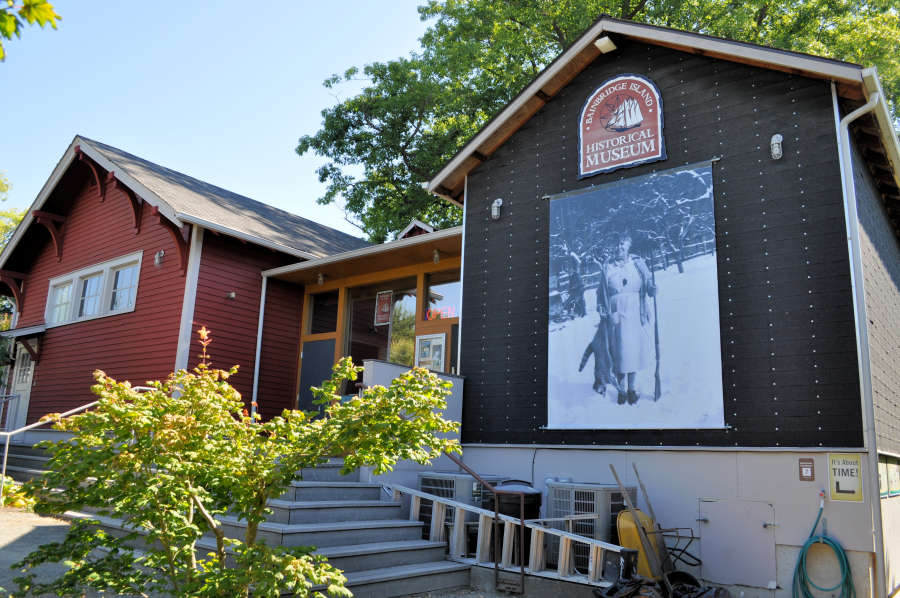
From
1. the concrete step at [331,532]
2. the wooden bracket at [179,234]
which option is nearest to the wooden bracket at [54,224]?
the wooden bracket at [179,234]

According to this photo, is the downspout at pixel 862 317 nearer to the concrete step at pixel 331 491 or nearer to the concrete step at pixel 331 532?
the concrete step at pixel 331 532

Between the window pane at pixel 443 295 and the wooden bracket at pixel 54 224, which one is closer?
the window pane at pixel 443 295

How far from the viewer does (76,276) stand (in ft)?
47.2

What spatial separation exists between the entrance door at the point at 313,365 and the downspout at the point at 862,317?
27.9 ft

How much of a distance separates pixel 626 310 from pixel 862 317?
97.0 inches

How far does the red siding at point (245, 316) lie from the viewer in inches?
469

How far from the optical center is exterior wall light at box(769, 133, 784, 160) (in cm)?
759

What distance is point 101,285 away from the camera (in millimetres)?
13750

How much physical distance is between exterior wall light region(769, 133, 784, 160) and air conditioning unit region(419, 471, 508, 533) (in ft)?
16.4

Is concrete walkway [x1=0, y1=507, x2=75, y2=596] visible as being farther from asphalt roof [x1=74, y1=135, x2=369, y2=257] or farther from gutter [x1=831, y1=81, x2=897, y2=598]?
gutter [x1=831, y1=81, x2=897, y2=598]

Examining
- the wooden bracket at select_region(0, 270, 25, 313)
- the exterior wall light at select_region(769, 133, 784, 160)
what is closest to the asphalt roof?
the wooden bracket at select_region(0, 270, 25, 313)

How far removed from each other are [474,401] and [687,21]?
649 inches

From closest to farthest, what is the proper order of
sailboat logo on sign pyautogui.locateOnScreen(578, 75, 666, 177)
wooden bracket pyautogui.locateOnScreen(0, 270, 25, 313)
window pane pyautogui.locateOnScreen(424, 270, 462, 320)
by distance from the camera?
sailboat logo on sign pyautogui.locateOnScreen(578, 75, 666, 177)
window pane pyautogui.locateOnScreen(424, 270, 462, 320)
wooden bracket pyautogui.locateOnScreen(0, 270, 25, 313)

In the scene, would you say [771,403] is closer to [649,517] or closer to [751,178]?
[649,517]
